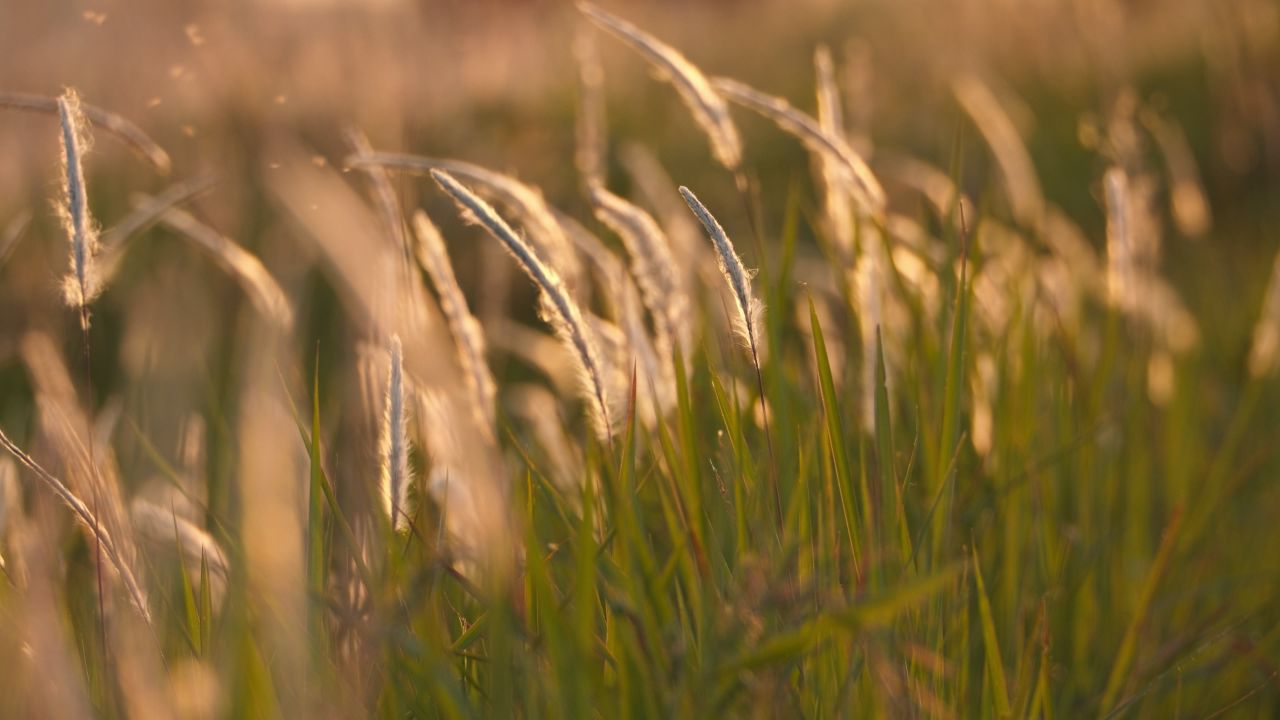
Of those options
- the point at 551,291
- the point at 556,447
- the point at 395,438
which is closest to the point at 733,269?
the point at 551,291

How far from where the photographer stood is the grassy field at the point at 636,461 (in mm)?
752

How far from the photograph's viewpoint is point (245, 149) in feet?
11.5

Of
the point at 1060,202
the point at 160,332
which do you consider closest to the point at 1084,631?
the point at 160,332

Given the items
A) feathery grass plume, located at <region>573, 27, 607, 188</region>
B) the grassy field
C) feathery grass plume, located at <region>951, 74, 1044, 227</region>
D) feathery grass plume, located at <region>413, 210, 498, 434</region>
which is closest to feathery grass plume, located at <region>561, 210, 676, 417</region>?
the grassy field

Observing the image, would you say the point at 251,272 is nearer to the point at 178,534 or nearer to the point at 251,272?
the point at 251,272

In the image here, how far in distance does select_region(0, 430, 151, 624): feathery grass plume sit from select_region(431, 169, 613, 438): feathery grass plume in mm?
341

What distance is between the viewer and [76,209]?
31.3 inches

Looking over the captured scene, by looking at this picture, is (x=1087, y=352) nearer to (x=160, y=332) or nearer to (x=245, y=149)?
(x=160, y=332)

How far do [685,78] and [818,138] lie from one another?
142mm

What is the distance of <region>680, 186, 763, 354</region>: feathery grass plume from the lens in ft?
2.47

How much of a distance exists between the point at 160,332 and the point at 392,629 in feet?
3.54

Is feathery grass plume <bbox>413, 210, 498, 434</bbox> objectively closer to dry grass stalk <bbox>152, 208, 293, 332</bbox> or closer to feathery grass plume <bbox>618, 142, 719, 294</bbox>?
dry grass stalk <bbox>152, 208, 293, 332</bbox>

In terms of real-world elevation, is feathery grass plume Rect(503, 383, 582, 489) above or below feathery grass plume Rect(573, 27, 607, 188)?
below

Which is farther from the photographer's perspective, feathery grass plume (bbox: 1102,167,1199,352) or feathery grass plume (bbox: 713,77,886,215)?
feathery grass plume (bbox: 1102,167,1199,352)
